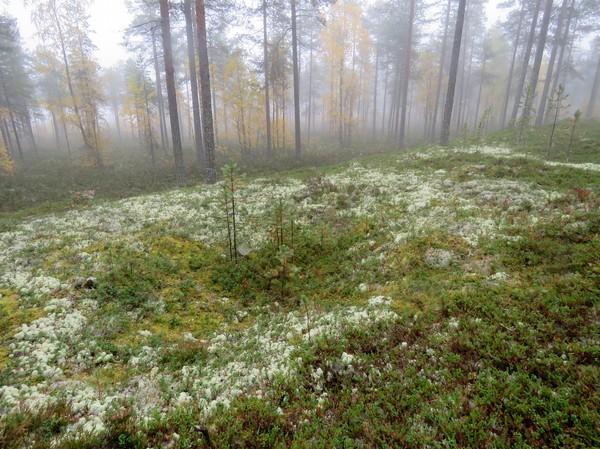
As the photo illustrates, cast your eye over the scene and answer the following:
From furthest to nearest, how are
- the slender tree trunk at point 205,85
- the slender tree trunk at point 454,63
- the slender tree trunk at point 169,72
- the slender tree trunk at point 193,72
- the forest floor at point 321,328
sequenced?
the slender tree trunk at point 193,72, the slender tree trunk at point 454,63, the slender tree trunk at point 169,72, the slender tree trunk at point 205,85, the forest floor at point 321,328

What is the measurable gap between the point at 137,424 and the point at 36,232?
1008 centimetres

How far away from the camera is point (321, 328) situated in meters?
5.58

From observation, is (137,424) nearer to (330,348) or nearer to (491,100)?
(330,348)

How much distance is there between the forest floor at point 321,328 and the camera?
3.56 metres

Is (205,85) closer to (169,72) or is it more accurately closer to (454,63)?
(169,72)

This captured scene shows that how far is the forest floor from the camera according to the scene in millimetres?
3564

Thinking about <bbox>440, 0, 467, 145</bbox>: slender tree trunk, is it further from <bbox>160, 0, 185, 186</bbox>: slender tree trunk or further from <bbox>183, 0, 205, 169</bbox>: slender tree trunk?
<bbox>183, 0, 205, 169</bbox>: slender tree trunk

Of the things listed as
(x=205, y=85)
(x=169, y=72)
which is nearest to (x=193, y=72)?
(x=169, y=72)

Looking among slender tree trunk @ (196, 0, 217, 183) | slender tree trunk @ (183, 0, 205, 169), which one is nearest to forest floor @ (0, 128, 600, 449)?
slender tree trunk @ (196, 0, 217, 183)

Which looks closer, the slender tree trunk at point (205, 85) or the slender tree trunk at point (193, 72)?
the slender tree trunk at point (205, 85)

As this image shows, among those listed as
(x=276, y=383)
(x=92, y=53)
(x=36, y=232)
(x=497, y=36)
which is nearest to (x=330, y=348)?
(x=276, y=383)

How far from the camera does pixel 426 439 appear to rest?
10.8 feet

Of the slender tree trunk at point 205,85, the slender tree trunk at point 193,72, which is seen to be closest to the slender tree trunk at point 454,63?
the slender tree trunk at point 205,85

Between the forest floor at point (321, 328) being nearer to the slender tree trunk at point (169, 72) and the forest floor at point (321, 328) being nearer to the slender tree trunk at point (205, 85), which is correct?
the slender tree trunk at point (205, 85)
